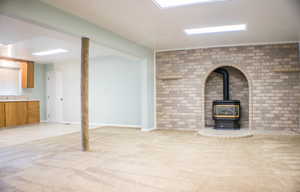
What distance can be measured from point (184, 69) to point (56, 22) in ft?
13.8

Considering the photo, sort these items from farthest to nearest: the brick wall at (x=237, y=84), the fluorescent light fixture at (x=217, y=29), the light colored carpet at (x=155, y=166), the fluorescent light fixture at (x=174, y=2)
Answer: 1. the brick wall at (x=237, y=84)
2. the fluorescent light fixture at (x=217, y=29)
3. the fluorescent light fixture at (x=174, y=2)
4. the light colored carpet at (x=155, y=166)

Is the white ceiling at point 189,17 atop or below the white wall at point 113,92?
atop

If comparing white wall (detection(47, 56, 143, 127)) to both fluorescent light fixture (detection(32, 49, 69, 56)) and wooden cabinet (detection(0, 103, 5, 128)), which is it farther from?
wooden cabinet (detection(0, 103, 5, 128))

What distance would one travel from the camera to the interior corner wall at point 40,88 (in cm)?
948

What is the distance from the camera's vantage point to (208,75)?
690cm

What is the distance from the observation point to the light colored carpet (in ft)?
8.92

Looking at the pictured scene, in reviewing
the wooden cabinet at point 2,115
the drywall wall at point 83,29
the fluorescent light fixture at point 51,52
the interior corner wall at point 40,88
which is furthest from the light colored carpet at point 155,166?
the interior corner wall at point 40,88

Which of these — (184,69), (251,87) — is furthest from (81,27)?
(251,87)

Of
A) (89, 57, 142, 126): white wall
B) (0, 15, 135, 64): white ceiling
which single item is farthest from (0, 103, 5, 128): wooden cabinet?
(89, 57, 142, 126): white wall

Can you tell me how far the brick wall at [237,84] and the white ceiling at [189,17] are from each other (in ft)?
2.23

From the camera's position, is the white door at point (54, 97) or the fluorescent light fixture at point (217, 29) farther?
the white door at point (54, 97)

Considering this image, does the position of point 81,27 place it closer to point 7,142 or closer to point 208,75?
point 7,142

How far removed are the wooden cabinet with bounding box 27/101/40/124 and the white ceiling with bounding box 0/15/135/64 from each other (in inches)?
67.2

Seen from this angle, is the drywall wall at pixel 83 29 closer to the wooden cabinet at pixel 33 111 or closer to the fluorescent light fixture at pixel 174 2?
the fluorescent light fixture at pixel 174 2
